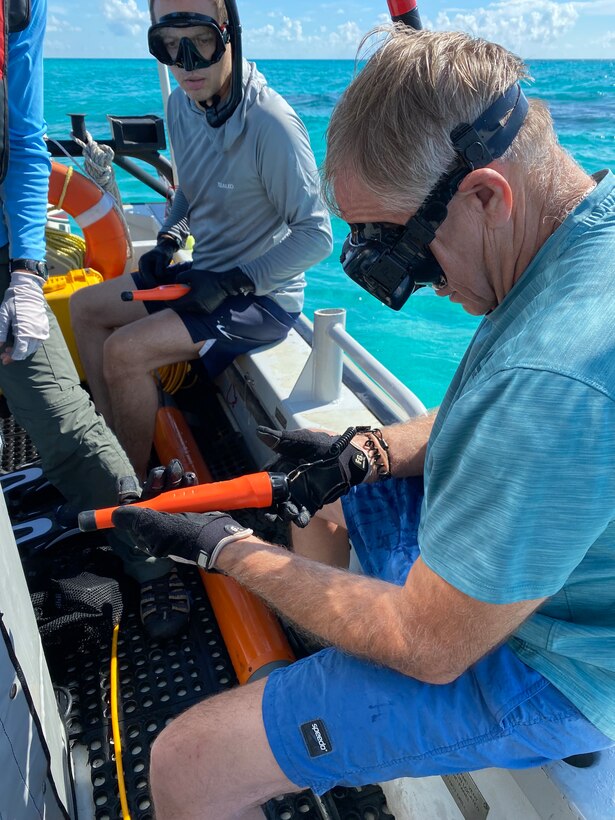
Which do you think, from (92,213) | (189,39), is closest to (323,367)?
(189,39)

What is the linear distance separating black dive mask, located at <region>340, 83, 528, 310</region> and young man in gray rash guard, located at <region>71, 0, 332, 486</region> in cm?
118

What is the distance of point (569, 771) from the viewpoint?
40.8 inches

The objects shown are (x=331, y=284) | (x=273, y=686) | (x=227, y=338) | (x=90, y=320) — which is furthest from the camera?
(x=331, y=284)

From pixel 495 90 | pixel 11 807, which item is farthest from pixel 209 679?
pixel 495 90

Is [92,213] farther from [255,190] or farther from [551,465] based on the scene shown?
[551,465]

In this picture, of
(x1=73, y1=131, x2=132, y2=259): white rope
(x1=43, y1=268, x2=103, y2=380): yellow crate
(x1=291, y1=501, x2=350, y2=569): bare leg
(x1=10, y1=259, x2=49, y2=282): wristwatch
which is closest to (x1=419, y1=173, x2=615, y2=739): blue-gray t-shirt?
(x1=291, y1=501, x2=350, y2=569): bare leg

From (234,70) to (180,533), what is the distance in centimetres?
177

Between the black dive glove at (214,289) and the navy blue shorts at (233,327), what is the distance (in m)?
0.04

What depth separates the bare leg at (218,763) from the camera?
106cm

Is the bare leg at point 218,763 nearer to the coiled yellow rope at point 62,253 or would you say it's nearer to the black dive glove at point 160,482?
the black dive glove at point 160,482

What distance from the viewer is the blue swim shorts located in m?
0.99

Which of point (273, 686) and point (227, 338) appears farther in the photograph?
point (227, 338)

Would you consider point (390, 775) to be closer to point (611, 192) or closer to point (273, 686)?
point (273, 686)

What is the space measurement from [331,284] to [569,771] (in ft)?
30.3
